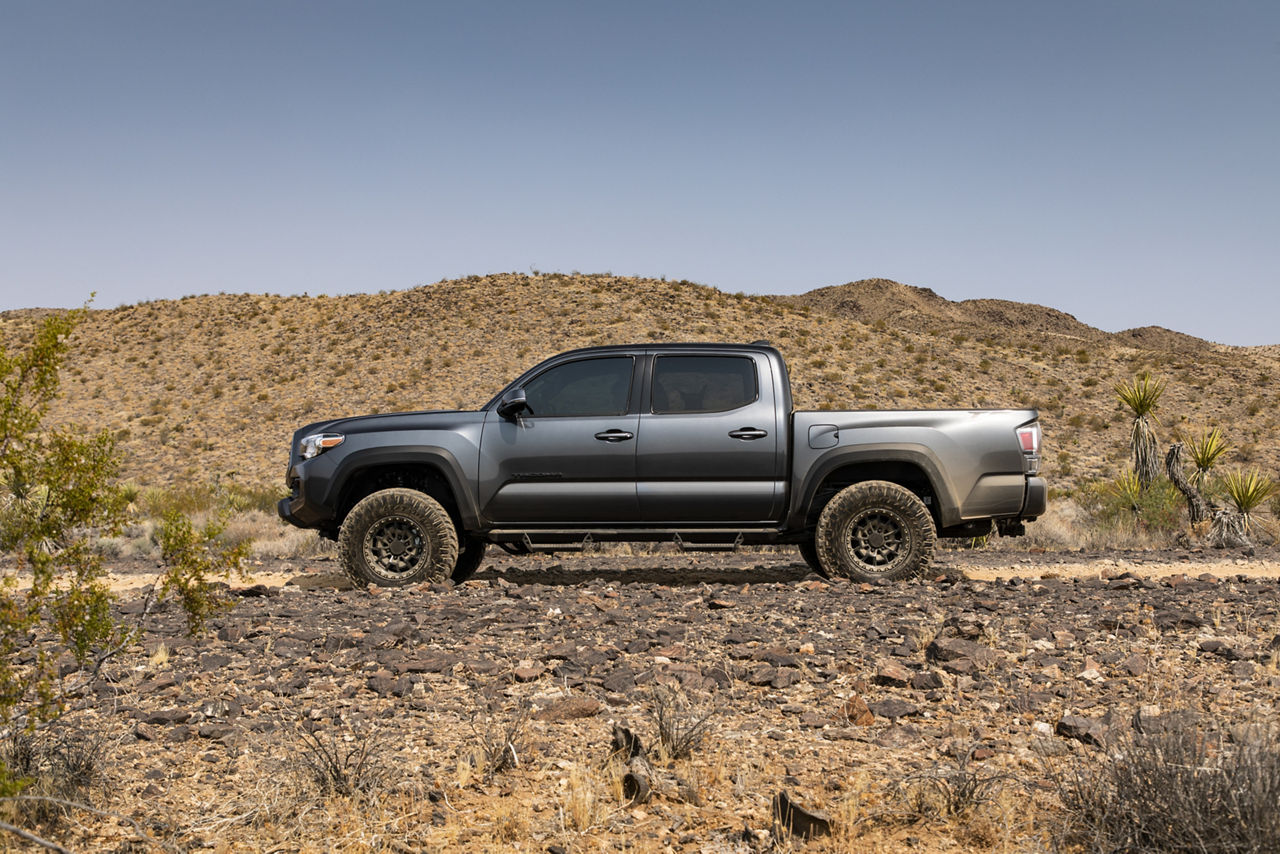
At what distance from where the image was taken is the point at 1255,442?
37.3 meters

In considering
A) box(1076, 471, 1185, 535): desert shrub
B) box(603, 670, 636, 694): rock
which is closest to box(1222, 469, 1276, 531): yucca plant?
box(1076, 471, 1185, 535): desert shrub

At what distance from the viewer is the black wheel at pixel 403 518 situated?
8836 mm

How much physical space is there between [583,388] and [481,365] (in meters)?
35.5

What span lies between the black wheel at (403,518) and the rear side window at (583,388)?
1325mm

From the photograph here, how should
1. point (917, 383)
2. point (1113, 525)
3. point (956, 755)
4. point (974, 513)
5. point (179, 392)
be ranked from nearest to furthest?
point (956, 755) < point (974, 513) < point (1113, 525) < point (917, 383) < point (179, 392)

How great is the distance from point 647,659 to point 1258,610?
4.71 meters

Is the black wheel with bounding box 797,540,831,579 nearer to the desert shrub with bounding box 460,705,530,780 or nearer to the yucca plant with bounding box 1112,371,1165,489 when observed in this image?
the desert shrub with bounding box 460,705,530,780

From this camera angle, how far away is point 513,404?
29.2 feet

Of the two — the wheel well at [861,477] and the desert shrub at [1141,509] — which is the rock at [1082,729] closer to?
the wheel well at [861,477]

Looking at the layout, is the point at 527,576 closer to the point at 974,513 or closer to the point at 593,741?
the point at 974,513

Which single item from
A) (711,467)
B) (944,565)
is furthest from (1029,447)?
(944,565)

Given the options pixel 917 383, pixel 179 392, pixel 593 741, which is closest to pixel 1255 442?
pixel 917 383

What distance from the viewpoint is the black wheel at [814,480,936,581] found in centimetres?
877

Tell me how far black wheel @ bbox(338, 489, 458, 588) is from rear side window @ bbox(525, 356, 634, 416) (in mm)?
1325
